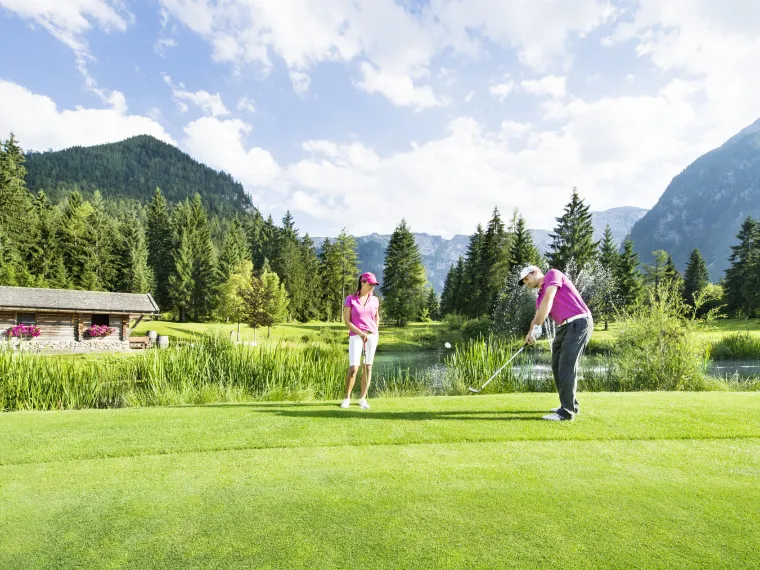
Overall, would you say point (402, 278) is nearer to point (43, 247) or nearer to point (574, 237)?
point (574, 237)

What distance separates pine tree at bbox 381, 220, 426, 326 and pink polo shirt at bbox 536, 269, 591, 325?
43.4 meters

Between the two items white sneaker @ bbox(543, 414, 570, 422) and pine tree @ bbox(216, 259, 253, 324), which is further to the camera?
pine tree @ bbox(216, 259, 253, 324)

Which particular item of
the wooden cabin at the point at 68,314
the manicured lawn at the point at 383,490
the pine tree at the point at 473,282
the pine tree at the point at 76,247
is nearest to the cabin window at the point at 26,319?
the wooden cabin at the point at 68,314

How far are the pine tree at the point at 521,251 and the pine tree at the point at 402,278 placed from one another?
480 inches

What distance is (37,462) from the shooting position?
3.96 m

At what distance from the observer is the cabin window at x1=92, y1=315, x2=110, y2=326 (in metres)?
29.1

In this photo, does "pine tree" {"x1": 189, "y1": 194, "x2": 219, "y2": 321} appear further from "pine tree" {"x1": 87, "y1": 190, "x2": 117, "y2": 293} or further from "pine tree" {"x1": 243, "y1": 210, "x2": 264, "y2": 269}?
"pine tree" {"x1": 243, "y1": 210, "x2": 264, "y2": 269}

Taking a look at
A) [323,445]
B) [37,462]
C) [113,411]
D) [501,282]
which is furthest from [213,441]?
[501,282]

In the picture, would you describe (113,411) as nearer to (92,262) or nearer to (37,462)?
(37,462)

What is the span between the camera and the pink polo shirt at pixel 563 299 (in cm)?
528

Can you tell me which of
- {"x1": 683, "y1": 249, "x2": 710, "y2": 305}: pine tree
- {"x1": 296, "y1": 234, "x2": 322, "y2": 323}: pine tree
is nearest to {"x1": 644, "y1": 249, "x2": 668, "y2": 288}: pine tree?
{"x1": 683, "y1": 249, "x2": 710, "y2": 305}: pine tree

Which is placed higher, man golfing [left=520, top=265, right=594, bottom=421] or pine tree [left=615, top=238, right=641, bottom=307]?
pine tree [left=615, top=238, right=641, bottom=307]

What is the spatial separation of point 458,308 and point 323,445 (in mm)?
47694

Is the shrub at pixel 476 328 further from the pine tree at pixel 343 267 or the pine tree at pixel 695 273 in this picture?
the pine tree at pixel 695 273
